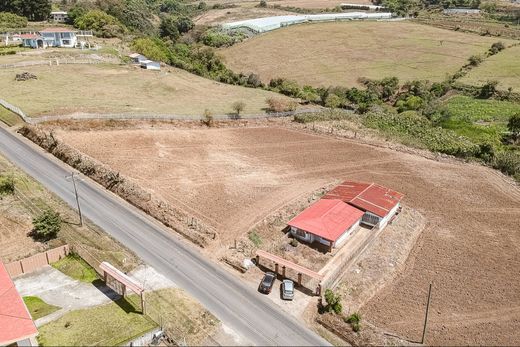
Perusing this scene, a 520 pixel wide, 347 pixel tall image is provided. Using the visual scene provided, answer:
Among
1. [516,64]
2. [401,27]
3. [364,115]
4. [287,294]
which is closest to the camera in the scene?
[287,294]

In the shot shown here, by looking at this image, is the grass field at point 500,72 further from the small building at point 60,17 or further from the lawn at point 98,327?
the small building at point 60,17

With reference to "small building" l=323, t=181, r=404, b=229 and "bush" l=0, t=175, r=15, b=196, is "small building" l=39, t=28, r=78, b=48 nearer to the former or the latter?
"bush" l=0, t=175, r=15, b=196

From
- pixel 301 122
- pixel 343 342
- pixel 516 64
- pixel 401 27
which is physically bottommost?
pixel 343 342

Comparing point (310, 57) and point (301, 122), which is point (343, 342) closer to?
point (301, 122)

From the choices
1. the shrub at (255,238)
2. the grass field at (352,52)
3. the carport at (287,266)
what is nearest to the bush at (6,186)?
the shrub at (255,238)

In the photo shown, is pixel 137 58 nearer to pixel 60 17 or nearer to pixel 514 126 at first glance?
pixel 60 17

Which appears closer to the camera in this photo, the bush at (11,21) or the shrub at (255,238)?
the shrub at (255,238)

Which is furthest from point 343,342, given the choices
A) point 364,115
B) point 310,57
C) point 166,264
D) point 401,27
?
point 401,27
